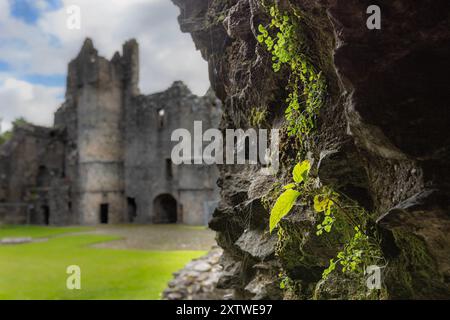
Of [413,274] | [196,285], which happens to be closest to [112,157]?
[196,285]

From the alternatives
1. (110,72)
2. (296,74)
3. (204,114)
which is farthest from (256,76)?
(110,72)

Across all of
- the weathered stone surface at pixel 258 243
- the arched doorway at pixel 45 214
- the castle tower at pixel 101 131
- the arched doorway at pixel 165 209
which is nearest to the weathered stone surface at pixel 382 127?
the weathered stone surface at pixel 258 243

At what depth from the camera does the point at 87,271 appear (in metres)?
10.1

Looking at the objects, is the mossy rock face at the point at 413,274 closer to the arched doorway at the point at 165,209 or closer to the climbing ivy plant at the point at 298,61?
the climbing ivy plant at the point at 298,61

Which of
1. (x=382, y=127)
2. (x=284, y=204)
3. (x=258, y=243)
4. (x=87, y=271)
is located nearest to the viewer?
(x=382, y=127)

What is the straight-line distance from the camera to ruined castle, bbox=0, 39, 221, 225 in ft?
92.3

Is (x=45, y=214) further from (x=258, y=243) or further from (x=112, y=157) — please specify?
(x=258, y=243)

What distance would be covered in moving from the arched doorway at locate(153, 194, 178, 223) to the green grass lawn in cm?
1305

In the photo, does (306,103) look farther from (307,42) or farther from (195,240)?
(195,240)

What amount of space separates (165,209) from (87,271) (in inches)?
764

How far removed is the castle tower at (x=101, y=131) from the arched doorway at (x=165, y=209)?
294 cm

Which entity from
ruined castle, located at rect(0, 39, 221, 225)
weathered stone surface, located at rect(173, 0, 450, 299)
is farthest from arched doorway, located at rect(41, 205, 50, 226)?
weathered stone surface, located at rect(173, 0, 450, 299)

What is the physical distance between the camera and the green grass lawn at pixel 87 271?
8039 millimetres

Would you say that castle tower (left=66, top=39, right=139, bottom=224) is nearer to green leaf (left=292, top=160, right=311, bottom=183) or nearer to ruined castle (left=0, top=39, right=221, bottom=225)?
ruined castle (left=0, top=39, right=221, bottom=225)
